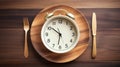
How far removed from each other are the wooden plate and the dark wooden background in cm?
4

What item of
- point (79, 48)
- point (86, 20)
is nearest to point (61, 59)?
point (79, 48)

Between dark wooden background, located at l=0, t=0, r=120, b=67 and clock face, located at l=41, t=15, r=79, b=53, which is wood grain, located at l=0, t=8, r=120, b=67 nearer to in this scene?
dark wooden background, located at l=0, t=0, r=120, b=67

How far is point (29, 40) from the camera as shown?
1331 millimetres

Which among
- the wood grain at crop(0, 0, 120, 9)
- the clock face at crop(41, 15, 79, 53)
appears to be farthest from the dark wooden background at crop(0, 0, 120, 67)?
the clock face at crop(41, 15, 79, 53)

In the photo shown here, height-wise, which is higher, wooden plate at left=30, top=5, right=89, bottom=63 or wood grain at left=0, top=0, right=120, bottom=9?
wood grain at left=0, top=0, right=120, bottom=9

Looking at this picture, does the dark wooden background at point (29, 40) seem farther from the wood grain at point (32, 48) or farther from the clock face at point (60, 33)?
the clock face at point (60, 33)

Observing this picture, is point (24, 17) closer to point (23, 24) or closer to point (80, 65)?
point (23, 24)

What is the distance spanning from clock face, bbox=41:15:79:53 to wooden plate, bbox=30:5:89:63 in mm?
52

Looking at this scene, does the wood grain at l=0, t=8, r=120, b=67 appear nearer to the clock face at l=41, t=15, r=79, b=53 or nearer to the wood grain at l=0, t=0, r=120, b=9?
the wood grain at l=0, t=0, r=120, b=9

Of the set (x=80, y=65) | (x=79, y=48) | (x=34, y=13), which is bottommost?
(x=80, y=65)

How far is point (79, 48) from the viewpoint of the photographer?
4.27 ft

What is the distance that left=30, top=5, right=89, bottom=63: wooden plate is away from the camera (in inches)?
50.9

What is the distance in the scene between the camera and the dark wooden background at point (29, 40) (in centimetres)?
133

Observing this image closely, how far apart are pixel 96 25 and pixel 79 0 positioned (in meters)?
0.20
